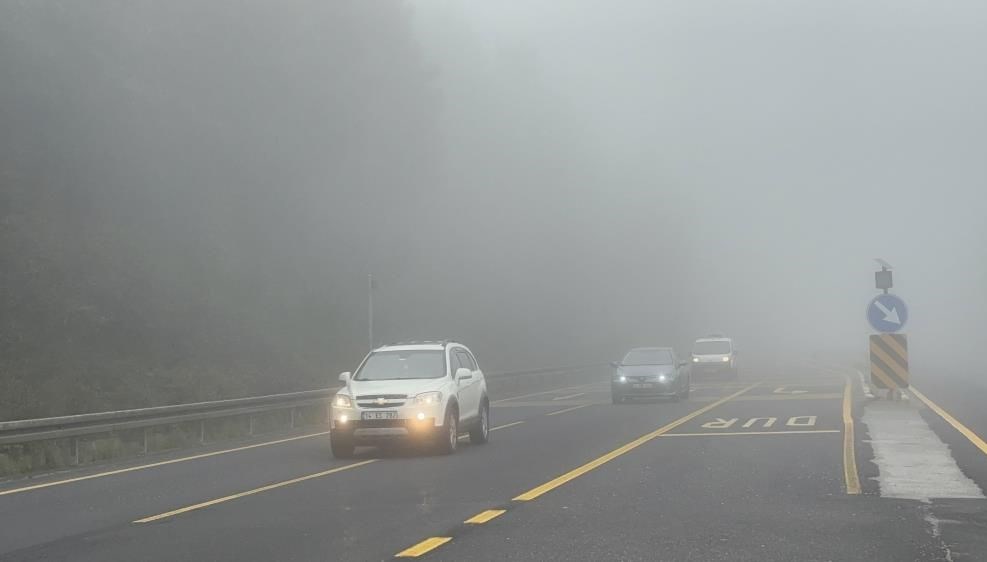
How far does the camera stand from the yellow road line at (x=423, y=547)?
7.83 metres

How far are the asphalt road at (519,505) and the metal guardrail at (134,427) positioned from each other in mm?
1140

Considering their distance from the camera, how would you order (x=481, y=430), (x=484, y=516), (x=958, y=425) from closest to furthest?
1. (x=484, y=516)
2. (x=481, y=430)
3. (x=958, y=425)

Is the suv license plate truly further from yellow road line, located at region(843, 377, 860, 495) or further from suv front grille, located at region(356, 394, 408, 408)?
yellow road line, located at region(843, 377, 860, 495)

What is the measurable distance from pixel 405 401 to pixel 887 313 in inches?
566

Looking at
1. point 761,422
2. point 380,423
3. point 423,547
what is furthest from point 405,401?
point 761,422

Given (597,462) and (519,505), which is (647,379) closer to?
(597,462)

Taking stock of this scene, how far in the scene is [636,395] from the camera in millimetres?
29125

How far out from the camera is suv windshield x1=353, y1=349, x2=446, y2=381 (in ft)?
55.3

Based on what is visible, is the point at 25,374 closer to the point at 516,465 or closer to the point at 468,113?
the point at 516,465

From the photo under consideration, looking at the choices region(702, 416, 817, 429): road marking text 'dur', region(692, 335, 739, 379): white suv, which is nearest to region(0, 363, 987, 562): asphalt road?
region(702, 416, 817, 429): road marking text 'dur'

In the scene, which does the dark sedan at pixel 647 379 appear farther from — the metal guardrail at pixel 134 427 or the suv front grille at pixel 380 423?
the suv front grille at pixel 380 423

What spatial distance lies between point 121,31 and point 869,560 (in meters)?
42.0

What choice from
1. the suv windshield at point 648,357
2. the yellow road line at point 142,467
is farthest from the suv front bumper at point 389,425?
the suv windshield at point 648,357

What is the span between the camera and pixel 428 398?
51.6 ft
